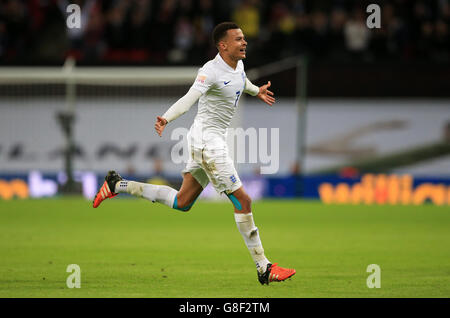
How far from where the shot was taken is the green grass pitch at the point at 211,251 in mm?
7211

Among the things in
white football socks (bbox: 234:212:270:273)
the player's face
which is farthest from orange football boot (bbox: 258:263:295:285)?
the player's face

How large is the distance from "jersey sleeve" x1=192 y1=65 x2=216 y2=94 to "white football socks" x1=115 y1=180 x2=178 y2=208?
4.06 ft

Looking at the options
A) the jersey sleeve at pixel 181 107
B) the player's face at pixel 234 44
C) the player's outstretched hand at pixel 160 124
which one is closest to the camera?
the player's outstretched hand at pixel 160 124


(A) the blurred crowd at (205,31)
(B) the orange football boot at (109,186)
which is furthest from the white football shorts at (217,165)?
(A) the blurred crowd at (205,31)

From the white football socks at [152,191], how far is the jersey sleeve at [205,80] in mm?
1237

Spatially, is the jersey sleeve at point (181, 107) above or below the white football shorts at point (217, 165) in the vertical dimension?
above

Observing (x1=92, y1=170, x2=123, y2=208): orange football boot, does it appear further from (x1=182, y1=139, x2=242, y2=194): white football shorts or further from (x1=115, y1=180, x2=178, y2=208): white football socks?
(x1=182, y1=139, x2=242, y2=194): white football shorts

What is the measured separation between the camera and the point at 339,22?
2219 centimetres

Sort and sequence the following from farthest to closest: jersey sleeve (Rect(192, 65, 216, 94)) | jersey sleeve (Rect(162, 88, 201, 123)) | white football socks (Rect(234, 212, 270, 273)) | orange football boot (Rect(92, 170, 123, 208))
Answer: orange football boot (Rect(92, 170, 123, 208)) → white football socks (Rect(234, 212, 270, 273)) → jersey sleeve (Rect(192, 65, 216, 94)) → jersey sleeve (Rect(162, 88, 201, 123))

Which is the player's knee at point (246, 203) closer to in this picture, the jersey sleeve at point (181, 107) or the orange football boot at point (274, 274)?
the orange football boot at point (274, 274)

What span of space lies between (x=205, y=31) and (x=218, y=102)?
594 inches

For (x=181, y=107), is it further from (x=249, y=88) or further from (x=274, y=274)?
(x=274, y=274)

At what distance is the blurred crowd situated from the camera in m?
22.2
